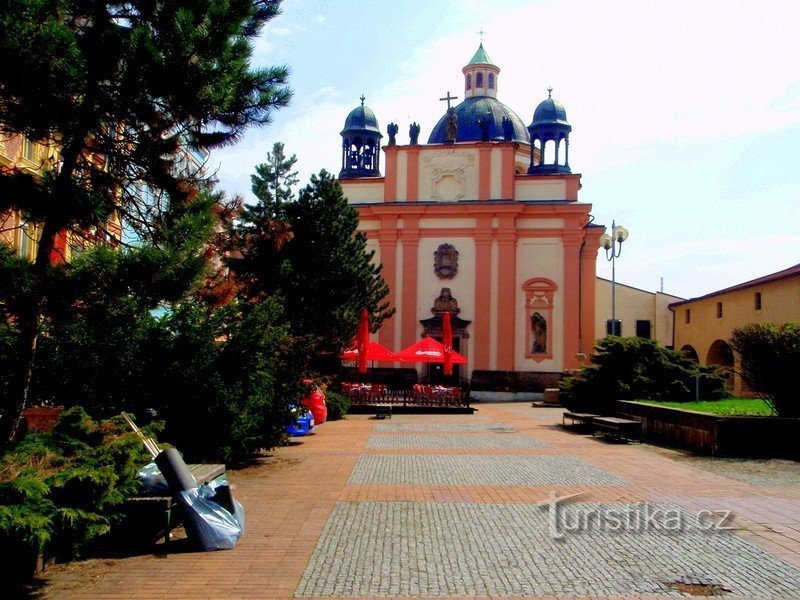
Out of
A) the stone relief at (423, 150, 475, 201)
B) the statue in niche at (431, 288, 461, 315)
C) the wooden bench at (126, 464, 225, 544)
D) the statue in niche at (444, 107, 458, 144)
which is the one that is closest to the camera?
the wooden bench at (126, 464, 225, 544)

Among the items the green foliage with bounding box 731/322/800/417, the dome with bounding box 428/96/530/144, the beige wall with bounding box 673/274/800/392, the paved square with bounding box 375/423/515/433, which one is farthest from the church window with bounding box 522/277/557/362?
the green foliage with bounding box 731/322/800/417

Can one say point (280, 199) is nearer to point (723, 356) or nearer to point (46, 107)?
point (46, 107)

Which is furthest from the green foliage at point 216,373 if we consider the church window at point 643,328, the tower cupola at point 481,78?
the tower cupola at point 481,78

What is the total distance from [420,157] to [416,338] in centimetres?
1049

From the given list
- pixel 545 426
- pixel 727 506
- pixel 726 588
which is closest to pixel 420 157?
pixel 545 426

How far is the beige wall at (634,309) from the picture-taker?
52.6 meters

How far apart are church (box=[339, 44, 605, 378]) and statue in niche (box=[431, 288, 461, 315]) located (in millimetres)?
56

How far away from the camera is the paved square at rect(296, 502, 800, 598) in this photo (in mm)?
6508

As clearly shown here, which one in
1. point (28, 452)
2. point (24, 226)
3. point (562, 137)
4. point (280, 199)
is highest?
point (562, 137)

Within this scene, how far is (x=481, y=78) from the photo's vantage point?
192ft

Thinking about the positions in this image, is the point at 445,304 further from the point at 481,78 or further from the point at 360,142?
the point at 481,78

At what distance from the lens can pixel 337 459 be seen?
14500 mm

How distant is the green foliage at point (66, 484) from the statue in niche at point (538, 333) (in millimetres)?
36028

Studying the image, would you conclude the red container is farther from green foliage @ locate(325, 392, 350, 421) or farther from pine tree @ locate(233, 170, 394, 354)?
green foliage @ locate(325, 392, 350, 421)
